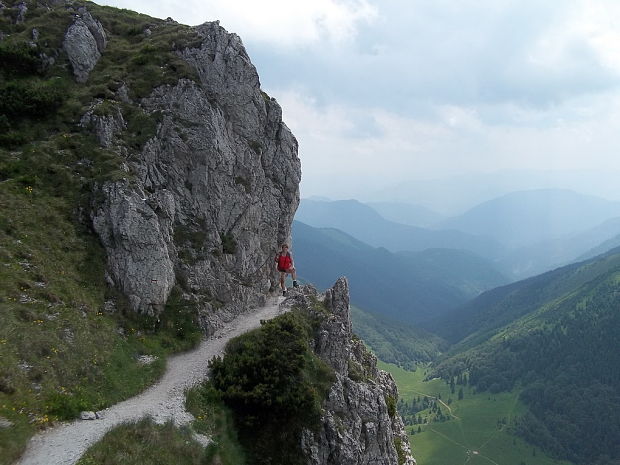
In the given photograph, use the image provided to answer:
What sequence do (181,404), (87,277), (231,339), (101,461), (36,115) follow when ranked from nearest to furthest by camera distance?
(101,461)
(181,404)
(87,277)
(231,339)
(36,115)

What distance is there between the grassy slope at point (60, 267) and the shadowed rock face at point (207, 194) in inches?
62.3

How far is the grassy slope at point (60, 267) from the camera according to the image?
72.0ft

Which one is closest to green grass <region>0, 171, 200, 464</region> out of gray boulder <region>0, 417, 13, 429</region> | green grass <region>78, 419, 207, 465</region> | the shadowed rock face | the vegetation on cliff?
gray boulder <region>0, 417, 13, 429</region>

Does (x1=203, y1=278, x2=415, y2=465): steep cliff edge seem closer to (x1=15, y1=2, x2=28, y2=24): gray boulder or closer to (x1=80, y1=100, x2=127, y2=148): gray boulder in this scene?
(x1=80, y1=100, x2=127, y2=148): gray boulder

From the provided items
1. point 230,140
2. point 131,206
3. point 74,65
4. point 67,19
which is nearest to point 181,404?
point 131,206

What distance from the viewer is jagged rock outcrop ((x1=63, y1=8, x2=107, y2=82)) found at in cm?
4597

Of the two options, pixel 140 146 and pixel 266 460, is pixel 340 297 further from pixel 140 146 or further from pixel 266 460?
pixel 140 146

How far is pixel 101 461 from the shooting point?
19172 mm

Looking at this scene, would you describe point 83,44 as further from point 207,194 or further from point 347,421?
point 347,421

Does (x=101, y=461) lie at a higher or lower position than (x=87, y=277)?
lower

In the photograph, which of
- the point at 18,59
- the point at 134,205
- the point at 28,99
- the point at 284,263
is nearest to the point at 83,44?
the point at 18,59

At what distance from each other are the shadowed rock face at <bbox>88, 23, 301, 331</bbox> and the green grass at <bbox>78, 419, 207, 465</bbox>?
11.6 m

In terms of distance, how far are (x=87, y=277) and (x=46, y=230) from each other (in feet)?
14.8

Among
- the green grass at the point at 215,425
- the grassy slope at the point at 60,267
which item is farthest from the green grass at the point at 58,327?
the green grass at the point at 215,425
